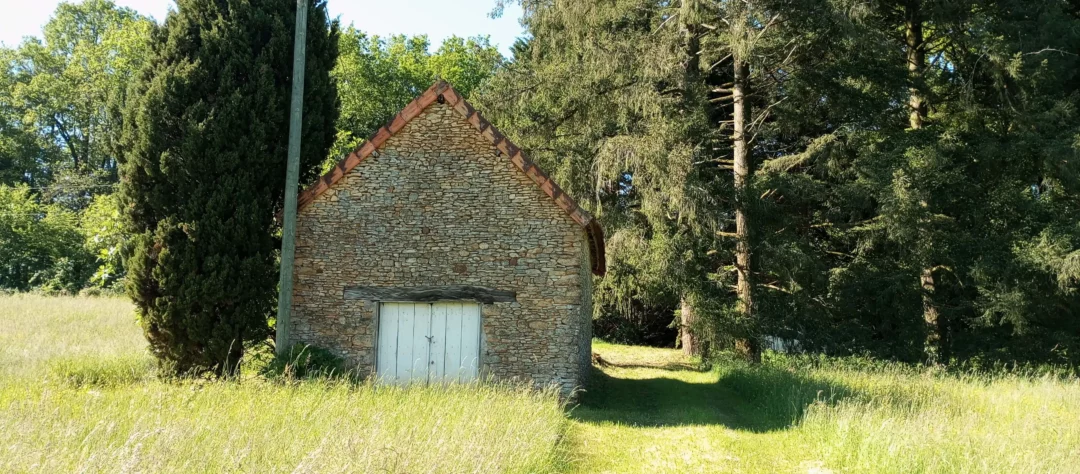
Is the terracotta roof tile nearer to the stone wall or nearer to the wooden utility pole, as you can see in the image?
the stone wall

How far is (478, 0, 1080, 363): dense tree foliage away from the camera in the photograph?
53.9 feet

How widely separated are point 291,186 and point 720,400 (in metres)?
8.81

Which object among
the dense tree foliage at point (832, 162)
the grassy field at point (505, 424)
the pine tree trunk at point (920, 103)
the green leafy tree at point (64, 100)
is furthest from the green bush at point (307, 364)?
the green leafy tree at point (64, 100)

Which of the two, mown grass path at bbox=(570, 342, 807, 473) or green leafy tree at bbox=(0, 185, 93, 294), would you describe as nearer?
mown grass path at bbox=(570, 342, 807, 473)

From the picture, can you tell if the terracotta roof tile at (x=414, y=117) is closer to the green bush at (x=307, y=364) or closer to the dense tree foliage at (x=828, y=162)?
the green bush at (x=307, y=364)

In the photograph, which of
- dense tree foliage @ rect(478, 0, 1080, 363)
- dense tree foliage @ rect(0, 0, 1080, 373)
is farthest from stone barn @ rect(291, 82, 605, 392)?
dense tree foliage @ rect(478, 0, 1080, 363)

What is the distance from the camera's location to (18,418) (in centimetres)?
557

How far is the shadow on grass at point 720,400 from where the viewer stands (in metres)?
10.4

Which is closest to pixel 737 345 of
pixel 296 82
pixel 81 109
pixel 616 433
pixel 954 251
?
pixel 954 251

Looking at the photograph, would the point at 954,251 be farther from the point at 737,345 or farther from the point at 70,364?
the point at 70,364

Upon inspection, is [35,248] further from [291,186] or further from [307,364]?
[307,364]

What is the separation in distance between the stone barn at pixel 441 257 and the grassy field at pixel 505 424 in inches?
48.9

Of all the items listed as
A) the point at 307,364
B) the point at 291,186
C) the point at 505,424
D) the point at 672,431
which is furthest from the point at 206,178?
the point at 672,431

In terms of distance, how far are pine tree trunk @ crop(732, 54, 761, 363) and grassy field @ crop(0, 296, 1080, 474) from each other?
12.7 ft
